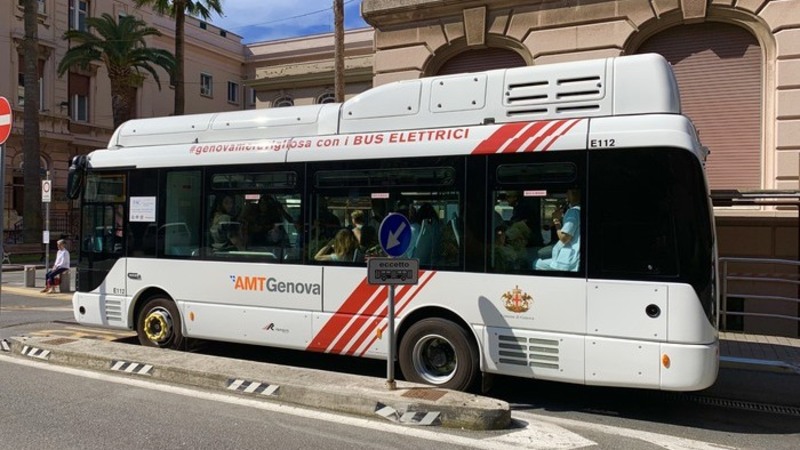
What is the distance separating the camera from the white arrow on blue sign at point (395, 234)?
20.0ft

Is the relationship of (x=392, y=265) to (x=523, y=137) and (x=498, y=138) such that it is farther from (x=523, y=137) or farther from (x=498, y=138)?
(x=523, y=137)

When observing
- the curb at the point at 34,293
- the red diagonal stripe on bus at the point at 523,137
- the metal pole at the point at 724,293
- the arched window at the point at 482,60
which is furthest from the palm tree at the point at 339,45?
the red diagonal stripe on bus at the point at 523,137

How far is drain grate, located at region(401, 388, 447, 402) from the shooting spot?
19.2ft

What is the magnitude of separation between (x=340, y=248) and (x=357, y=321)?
2.82 feet

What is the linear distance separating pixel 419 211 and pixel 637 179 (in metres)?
2.25

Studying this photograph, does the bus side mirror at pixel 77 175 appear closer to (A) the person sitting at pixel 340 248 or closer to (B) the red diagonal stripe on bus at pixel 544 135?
(A) the person sitting at pixel 340 248

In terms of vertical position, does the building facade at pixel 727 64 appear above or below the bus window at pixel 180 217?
above

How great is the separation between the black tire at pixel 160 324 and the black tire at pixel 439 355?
11.1 feet

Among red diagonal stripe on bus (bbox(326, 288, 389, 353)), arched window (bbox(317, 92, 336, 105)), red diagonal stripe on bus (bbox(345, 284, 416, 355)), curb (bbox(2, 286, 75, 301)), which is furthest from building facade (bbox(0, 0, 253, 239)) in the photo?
red diagonal stripe on bus (bbox(345, 284, 416, 355))

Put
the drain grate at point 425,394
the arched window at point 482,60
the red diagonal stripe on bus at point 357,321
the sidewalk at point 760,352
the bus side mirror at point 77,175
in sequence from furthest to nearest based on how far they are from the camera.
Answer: the arched window at point 482,60
the bus side mirror at point 77,175
the sidewalk at point 760,352
the red diagonal stripe on bus at point 357,321
the drain grate at point 425,394

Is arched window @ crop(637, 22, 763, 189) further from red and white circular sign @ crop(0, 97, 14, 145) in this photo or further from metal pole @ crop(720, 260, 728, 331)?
red and white circular sign @ crop(0, 97, 14, 145)

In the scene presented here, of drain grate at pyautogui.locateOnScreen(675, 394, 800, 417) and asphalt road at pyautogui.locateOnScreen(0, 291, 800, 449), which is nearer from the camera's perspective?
asphalt road at pyautogui.locateOnScreen(0, 291, 800, 449)

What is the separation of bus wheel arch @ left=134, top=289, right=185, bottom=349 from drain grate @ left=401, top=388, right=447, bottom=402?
12.3ft

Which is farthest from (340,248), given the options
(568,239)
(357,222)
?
(568,239)
